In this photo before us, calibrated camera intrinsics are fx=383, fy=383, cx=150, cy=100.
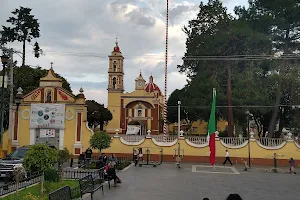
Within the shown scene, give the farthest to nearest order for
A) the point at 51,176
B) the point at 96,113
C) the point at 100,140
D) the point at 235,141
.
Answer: the point at 96,113 → the point at 235,141 → the point at 100,140 → the point at 51,176

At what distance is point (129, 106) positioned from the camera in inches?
2655

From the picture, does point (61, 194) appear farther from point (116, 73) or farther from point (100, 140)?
point (116, 73)

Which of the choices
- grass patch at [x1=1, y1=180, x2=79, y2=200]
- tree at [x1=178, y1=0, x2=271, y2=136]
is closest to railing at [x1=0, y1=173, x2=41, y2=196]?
grass patch at [x1=1, y1=180, x2=79, y2=200]

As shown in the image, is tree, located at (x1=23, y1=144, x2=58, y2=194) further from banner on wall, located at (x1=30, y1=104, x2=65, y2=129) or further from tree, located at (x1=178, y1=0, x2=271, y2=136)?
tree, located at (x1=178, y1=0, x2=271, y2=136)

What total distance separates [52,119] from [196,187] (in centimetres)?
1825

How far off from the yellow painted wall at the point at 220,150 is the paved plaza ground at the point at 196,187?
7.56 metres

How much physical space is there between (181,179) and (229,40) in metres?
21.1

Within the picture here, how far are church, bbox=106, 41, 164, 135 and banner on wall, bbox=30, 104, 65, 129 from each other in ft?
107

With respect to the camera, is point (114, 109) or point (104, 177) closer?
point (104, 177)

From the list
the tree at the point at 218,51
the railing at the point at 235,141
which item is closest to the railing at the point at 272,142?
the railing at the point at 235,141

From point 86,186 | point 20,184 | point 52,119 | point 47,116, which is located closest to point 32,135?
point 47,116

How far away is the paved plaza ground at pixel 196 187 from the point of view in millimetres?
15062

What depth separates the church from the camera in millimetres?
66312

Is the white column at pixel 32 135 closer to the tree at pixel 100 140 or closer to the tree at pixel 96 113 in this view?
the tree at pixel 100 140
